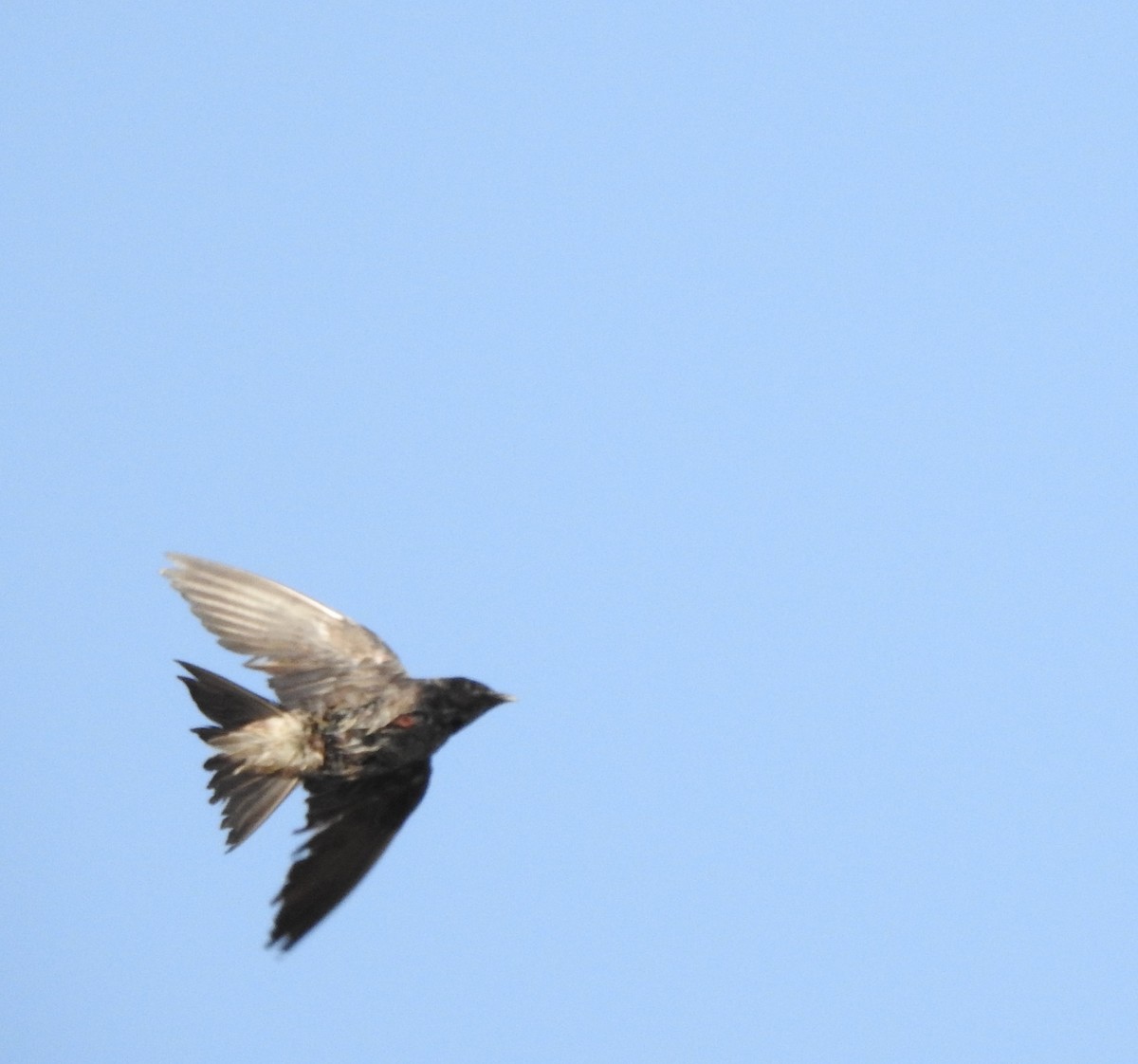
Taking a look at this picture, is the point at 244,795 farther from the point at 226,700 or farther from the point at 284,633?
the point at 284,633

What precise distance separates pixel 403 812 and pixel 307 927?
117 centimetres

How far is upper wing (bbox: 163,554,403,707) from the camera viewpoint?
1448 cm

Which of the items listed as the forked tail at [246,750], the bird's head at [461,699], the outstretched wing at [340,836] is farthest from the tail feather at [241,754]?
the bird's head at [461,699]

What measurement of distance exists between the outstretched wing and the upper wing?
77 centimetres

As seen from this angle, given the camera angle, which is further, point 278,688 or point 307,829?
point 278,688

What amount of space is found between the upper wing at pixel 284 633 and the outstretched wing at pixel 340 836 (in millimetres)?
771

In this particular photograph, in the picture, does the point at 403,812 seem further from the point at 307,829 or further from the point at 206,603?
the point at 206,603

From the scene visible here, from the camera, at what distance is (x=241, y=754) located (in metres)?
13.9

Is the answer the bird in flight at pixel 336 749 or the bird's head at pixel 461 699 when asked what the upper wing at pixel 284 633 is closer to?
the bird in flight at pixel 336 749

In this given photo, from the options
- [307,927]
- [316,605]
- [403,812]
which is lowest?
[307,927]

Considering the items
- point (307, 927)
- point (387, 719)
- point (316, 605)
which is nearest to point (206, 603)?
point (316, 605)

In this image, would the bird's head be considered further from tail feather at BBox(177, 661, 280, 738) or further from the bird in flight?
tail feather at BBox(177, 661, 280, 738)

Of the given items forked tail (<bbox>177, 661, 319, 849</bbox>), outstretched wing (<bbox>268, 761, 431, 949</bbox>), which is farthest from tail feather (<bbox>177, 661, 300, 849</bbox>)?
outstretched wing (<bbox>268, 761, 431, 949</bbox>)

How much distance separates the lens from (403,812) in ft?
45.4
